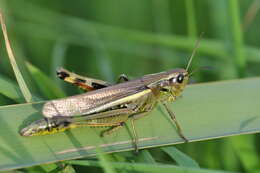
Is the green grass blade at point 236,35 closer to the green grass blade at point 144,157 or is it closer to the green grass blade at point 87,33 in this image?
the green grass blade at point 87,33

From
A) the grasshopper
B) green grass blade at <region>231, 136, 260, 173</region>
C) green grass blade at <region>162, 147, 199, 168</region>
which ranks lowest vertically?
green grass blade at <region>162, 147, 199, 168</region>

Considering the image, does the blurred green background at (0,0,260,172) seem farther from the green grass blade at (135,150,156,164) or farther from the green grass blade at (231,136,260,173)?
the green grass blade at (135,150,156,164)

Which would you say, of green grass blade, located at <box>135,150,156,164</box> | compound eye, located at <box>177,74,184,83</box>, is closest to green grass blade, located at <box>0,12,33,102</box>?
green grass blade, located at <box>135,150,156,164</box>

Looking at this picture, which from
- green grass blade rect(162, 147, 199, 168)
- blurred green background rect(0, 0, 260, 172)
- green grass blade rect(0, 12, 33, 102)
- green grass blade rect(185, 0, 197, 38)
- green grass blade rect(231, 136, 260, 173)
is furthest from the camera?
blurred green background rect(0, 0, 260, 172)

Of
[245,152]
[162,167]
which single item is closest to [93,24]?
[245,152]

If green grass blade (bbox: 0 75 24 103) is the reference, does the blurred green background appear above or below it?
above

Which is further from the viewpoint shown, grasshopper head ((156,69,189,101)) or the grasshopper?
grasshopper head ((156,69,189,101))

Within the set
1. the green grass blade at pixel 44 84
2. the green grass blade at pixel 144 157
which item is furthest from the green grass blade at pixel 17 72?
the green grass blade at pixel 144 157

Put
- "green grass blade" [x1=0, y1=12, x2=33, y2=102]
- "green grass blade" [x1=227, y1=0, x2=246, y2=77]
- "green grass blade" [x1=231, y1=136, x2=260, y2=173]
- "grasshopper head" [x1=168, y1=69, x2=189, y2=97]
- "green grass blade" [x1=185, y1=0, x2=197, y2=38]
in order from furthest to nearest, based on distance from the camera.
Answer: "green grass blade" [x1=185, y1=0, x2=197, y2=38], "green grass blade" [x1=227, y1=0, x2=246, y2=77], "grasshopper head" [x1=168, y1=69, x2=189, y2=97], "green grass blade" [x1=231, y1=136, x2=260, y2=173], "green grass blade" [x1=0, y1=12, x2=33, y2=102]
